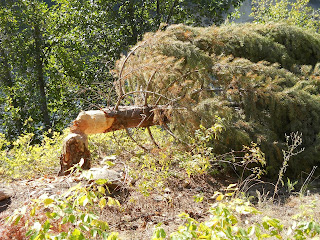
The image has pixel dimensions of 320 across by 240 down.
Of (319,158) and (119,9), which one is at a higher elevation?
(119,9)

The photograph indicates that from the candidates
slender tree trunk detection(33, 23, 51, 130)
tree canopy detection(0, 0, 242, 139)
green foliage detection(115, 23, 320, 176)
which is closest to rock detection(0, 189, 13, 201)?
green foliage detection(115, 23, 320, 176)

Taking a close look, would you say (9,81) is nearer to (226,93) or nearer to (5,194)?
(5,194)

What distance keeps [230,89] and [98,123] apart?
1.70 metres

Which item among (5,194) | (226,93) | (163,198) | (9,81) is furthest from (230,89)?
(9,81)

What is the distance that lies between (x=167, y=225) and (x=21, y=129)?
25.0ft

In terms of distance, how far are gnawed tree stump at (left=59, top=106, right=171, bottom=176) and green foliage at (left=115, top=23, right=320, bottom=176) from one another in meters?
0.28

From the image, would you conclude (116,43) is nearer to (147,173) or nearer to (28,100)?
(28,100)

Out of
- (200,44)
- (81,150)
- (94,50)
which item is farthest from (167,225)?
(94,50)

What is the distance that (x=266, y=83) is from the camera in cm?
461

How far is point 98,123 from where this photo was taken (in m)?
4.58

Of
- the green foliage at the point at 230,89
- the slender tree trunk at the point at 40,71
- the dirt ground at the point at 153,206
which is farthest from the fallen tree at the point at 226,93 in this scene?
the slender tree trunk at the point at 40,71

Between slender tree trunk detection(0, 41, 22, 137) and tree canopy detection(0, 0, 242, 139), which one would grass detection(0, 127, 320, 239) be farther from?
slender tree trunk detection(0, 41, 22, 137)

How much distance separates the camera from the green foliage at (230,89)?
176 inches

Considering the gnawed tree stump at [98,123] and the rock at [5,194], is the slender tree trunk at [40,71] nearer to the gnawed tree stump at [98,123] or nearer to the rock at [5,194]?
the gnawed tree stump at [98,123]
